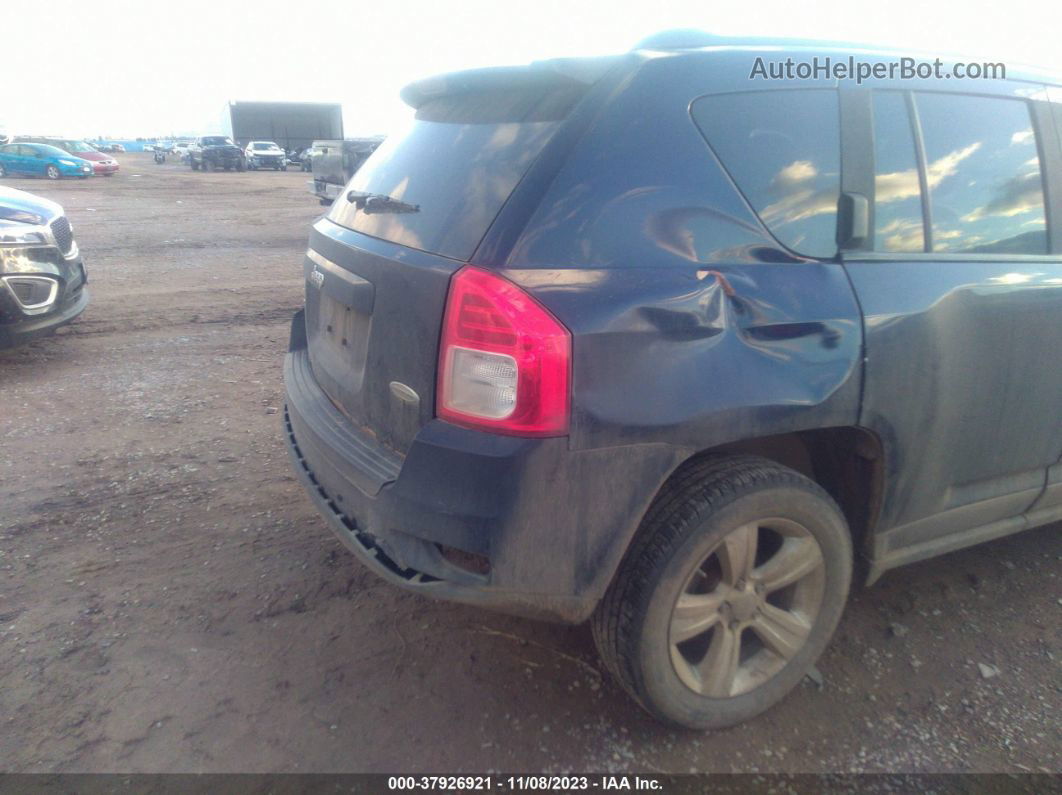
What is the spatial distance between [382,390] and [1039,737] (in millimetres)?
2196

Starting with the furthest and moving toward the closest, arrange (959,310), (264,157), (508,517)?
(264,157) → (959,310) → (508,517)

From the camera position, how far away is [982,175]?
104 inches

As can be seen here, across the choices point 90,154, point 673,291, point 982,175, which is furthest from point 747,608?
point 90,154

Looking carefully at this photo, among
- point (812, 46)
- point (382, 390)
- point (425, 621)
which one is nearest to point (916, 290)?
point (812, 46)

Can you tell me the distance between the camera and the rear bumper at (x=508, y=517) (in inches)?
77.6

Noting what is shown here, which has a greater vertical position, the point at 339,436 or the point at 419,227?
the point at 419,227

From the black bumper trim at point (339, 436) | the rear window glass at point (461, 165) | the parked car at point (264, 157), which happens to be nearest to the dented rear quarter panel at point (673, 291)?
the rear window glass at point (461, 165)

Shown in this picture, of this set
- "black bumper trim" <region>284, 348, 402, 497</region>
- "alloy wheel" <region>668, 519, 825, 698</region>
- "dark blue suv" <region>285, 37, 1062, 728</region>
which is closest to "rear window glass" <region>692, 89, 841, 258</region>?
"dark blue suv" <region>285, 37, 1062, 728</region>

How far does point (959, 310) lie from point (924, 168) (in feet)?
1.51

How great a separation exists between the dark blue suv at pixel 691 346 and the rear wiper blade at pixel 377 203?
15mm

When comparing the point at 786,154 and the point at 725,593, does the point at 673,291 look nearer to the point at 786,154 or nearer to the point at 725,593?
the point at 786,154

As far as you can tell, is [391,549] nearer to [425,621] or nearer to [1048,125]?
[425,621]

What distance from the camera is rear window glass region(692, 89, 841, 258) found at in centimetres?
221

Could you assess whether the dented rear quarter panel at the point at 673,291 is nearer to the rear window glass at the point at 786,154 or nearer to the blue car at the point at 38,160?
the rear window glass at the point at 786,154
